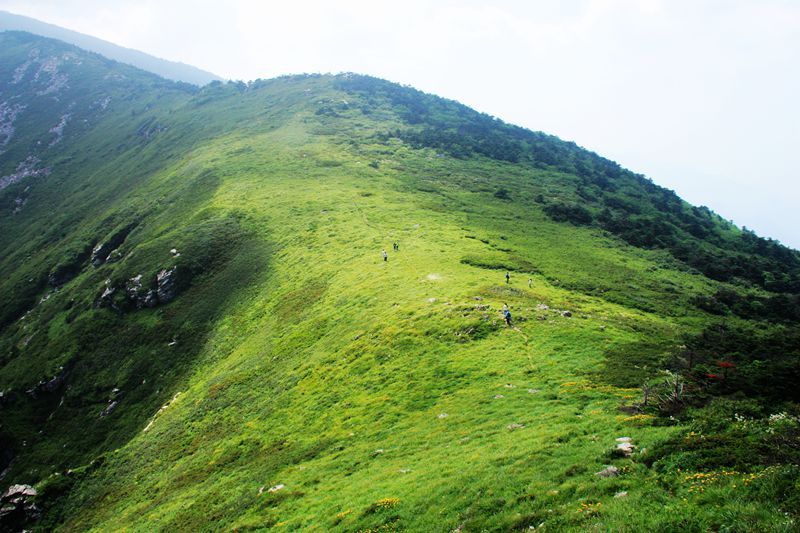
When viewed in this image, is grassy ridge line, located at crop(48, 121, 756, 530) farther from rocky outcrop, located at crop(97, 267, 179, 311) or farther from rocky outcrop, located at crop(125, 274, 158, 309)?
rocky outcrop, located at crop(125, 274, 158, 309)

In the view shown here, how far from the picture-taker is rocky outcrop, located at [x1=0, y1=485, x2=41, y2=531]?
41.0 m

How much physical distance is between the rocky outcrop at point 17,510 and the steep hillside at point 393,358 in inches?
40.3

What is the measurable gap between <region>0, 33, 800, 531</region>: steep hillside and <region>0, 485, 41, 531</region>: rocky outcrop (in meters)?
1.02

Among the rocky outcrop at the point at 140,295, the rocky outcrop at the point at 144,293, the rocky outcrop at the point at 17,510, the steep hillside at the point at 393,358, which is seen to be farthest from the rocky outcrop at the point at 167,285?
the rocky outcrop at the point at 17,510

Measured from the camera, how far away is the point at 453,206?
10200 cm

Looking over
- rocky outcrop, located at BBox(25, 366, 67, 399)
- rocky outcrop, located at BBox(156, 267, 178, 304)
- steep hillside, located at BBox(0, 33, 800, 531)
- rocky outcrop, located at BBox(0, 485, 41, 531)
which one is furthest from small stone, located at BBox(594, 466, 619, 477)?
rocky outcrop, located at BBox(25, 366, 67, 399)

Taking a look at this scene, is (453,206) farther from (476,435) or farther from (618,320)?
(476,435)

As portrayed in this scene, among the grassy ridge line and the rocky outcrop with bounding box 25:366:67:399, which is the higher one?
the grassy ridge line

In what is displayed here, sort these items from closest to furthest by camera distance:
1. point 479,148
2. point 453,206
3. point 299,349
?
point 299,349, point 453,206, point 479,148

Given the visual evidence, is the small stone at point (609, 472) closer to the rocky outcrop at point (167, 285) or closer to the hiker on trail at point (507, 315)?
the hiker on trail at point (507, 315)

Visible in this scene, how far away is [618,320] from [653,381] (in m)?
18.2

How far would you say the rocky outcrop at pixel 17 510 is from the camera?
40969 mm

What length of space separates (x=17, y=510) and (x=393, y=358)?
41.2 metres

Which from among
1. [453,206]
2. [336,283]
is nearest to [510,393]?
[336,283]
